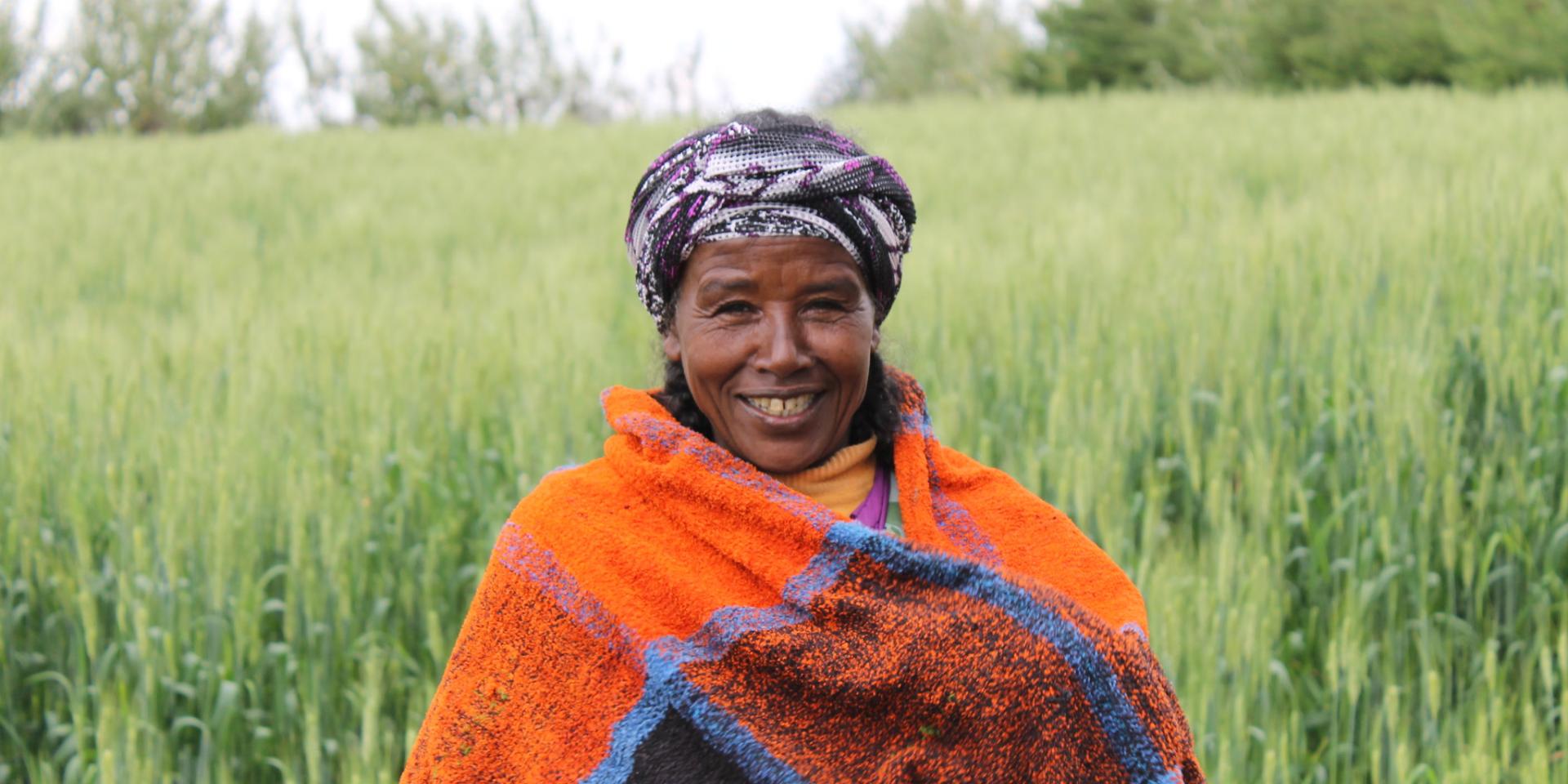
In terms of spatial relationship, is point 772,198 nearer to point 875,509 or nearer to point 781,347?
point 781,347

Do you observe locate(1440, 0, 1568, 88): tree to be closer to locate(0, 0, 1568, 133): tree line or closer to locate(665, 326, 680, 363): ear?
locate(0, 0, 1568, 133): tree line

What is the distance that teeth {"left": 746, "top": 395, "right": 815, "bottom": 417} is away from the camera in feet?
5.37

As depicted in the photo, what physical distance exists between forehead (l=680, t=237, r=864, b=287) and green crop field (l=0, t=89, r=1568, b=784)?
1.20ft

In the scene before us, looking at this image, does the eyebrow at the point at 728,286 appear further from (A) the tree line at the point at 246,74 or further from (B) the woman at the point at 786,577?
(A) the tree line at the point at 246,74

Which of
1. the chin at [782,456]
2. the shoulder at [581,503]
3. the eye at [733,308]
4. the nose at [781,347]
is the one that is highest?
the eye at [733,308]

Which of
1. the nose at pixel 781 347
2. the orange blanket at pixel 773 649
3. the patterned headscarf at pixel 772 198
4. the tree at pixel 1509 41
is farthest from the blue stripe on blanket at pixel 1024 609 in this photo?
the tree at pixel 1509 41

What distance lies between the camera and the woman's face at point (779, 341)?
1.62 meters

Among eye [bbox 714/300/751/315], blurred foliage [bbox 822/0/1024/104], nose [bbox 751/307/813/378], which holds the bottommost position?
blurred foliage [bbox 822/0/1024/104]

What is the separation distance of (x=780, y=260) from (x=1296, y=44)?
18.4 m

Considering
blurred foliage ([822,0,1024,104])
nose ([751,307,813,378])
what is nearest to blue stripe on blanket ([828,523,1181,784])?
nose ([751,307,813,378])

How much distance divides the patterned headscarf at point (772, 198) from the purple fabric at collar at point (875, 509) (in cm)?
23

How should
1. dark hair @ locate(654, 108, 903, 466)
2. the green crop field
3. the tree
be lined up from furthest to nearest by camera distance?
1. the tree
2. the green crop field
3. dark hair @ locate(654, 108, 903, 466)

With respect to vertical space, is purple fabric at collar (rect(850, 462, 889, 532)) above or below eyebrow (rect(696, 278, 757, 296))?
below

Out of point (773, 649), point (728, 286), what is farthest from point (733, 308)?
point (773, 649)
